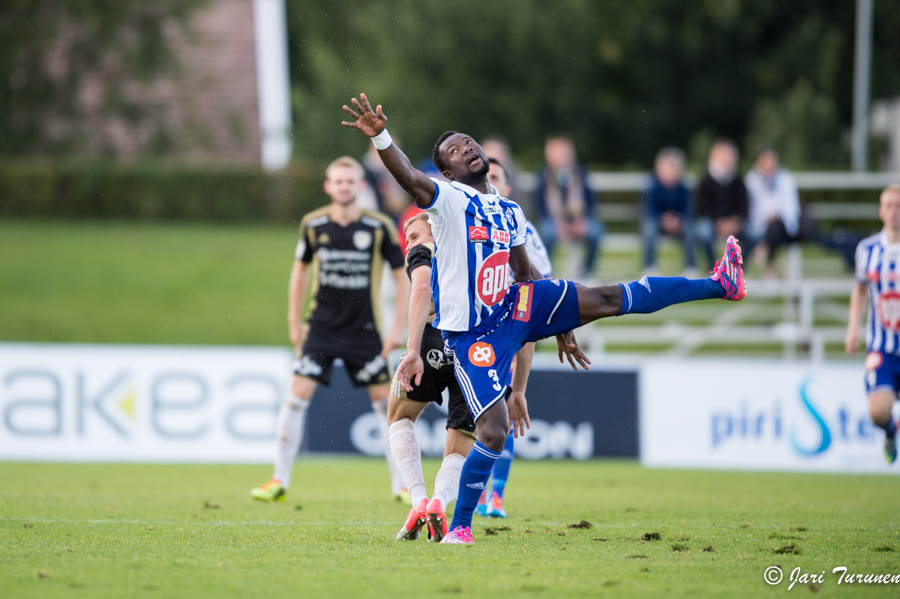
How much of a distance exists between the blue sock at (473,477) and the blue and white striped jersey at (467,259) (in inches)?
27.0

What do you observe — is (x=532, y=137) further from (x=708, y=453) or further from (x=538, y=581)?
(x=538, y=581)

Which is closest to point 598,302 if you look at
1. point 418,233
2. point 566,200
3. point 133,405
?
point 418,233

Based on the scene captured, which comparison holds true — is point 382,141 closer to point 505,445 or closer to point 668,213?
point 505,445

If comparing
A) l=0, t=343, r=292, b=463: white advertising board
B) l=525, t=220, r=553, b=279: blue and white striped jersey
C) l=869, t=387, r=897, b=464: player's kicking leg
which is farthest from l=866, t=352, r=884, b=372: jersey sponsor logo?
l=0, t=343, r=292, b=463: white advertising board

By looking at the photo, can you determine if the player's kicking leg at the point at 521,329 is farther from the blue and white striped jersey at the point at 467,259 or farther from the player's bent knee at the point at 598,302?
the blue and white striped jersey at the point at 467,259

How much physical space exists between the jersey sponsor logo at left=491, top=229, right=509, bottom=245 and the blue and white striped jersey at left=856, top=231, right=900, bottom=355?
4871 mm

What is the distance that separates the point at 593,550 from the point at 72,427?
8.73m

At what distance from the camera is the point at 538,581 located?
4.90m

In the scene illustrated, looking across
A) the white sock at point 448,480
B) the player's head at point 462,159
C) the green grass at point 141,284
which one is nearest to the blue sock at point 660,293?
the player's head at point 462,159

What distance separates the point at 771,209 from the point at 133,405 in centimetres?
942

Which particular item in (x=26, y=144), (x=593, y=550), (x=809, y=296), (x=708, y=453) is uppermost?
(x=26, y=144)

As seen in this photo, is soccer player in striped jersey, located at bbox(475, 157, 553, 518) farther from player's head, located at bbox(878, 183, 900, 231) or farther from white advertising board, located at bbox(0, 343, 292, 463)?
white advertising board, located at bbox(0, 343, 292, 463)

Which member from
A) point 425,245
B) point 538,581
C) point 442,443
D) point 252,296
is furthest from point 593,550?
point 252,296

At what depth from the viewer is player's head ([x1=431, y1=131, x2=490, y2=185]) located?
6094 millimetres
